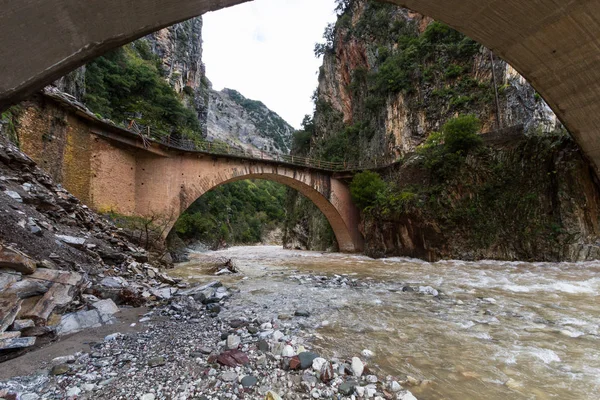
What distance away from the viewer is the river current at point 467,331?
1786 mm

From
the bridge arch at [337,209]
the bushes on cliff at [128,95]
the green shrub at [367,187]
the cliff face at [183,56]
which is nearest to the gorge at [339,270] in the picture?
the green shrub at [367,187]

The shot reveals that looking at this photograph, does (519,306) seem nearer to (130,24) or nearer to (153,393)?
(153,393)

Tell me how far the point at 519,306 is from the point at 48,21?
230 inches

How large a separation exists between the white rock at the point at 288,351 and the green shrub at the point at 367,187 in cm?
1246

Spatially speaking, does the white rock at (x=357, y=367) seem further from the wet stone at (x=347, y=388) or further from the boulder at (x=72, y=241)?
the boulder at (x=72, y=241)

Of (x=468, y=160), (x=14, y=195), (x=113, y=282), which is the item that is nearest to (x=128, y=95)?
(x=14, y=195)

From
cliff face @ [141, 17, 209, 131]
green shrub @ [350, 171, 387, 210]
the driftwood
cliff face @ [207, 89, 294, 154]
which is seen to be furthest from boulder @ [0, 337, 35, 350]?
cliff face @ [207, 89, 294, 154]

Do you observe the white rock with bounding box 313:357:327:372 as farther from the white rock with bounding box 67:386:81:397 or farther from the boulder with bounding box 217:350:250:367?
the white rock with bounding box 67:386:81:397

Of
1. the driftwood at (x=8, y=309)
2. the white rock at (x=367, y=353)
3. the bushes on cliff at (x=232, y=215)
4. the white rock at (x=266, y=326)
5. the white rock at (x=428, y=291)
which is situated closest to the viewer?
the driftwood at (x=8, y=309)

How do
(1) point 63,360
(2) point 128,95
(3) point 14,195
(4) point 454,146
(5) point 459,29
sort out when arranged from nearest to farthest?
(1) point 63,360
(5) point 459,29
(3) point 14,195
(4) point 454,146
(2) point 128,95

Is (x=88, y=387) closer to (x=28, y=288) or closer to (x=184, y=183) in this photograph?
(x=28, y=288)

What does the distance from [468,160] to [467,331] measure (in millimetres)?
9657

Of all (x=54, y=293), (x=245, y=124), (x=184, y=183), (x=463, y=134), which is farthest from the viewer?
(x=245, y=124)

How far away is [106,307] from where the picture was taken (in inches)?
117
